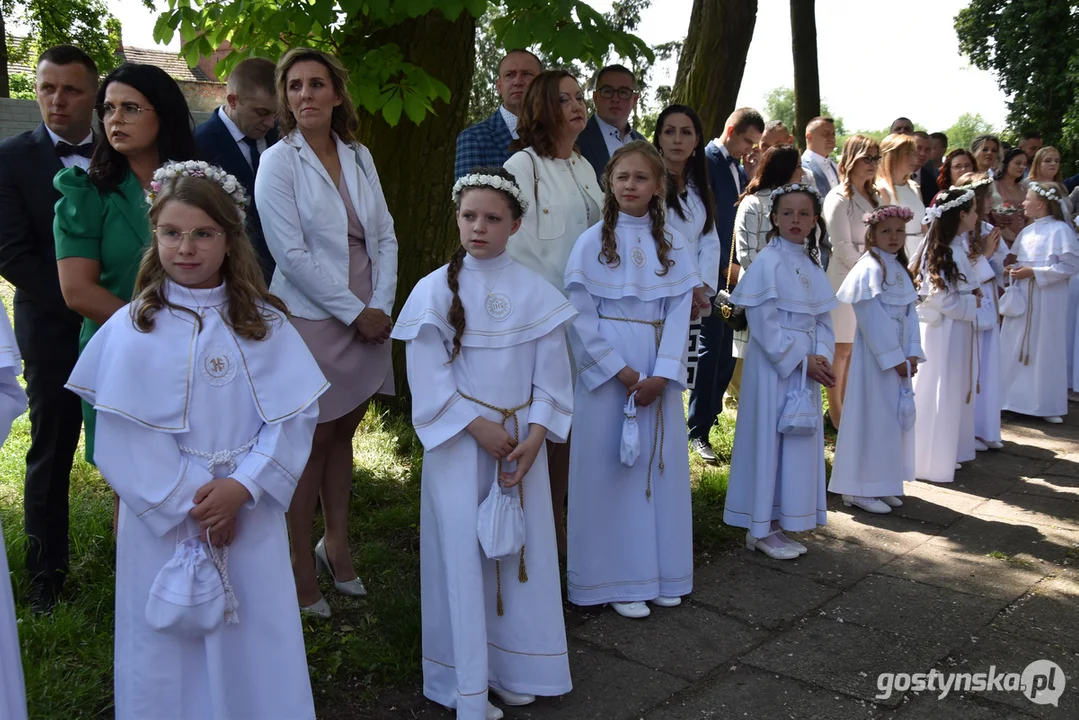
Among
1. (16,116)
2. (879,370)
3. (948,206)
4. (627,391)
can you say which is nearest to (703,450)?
(879,370)

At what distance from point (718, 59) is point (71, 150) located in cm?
647

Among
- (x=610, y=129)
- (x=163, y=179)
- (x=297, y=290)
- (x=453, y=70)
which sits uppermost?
(x=453, y=70)

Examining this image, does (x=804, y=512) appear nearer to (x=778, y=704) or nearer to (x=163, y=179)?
(x=778, y=704)

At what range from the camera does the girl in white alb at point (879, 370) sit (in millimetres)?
6055

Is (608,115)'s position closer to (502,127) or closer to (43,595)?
(502,127)

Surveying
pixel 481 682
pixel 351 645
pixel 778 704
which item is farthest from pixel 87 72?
pixel 778 704

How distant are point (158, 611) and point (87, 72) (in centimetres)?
259

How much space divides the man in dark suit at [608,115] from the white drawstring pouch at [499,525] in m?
2.48

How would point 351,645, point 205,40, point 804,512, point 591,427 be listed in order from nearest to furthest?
point 351,645 < point 591,427 < point 804,512 < point 205,40

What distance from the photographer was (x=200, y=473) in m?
2.91

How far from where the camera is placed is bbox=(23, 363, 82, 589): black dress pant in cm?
408

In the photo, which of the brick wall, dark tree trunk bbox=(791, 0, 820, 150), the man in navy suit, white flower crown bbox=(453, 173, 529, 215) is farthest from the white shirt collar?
the brick wall

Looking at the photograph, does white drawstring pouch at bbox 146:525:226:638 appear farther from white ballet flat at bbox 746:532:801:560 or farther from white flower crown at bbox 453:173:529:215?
white ballet flat at bbox 746:532:801:560

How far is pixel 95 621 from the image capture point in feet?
13.3
